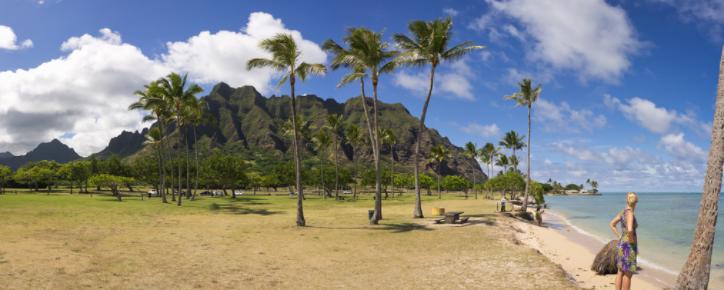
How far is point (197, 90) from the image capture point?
3975 centimetres

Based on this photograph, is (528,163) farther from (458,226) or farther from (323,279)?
(323,279)

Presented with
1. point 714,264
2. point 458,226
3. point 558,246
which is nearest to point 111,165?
point 458,226

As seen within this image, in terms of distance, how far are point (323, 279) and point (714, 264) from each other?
754 inches

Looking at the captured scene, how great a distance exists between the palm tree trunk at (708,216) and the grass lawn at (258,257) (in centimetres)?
265

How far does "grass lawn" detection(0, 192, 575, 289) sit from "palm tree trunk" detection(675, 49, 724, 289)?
265 cm

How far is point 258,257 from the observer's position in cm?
1458

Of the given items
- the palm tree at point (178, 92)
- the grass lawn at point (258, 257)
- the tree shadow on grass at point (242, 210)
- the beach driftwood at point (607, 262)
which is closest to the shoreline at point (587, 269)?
the beach driftwood at point (607, 262)

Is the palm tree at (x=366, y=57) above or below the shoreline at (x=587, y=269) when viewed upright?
above

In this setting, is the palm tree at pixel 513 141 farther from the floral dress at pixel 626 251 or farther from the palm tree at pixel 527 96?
the floral dress at pixel 626 251

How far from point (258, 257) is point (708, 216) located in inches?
507

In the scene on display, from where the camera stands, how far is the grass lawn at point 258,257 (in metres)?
11.0

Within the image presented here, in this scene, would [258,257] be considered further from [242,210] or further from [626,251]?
[242,210]

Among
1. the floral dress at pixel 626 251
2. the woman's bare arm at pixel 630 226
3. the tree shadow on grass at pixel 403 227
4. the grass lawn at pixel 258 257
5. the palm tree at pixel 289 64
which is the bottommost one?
the tree shadow on grass at pixel 403 227

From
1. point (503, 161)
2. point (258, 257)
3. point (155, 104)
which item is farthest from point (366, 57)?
point (503, 161)
